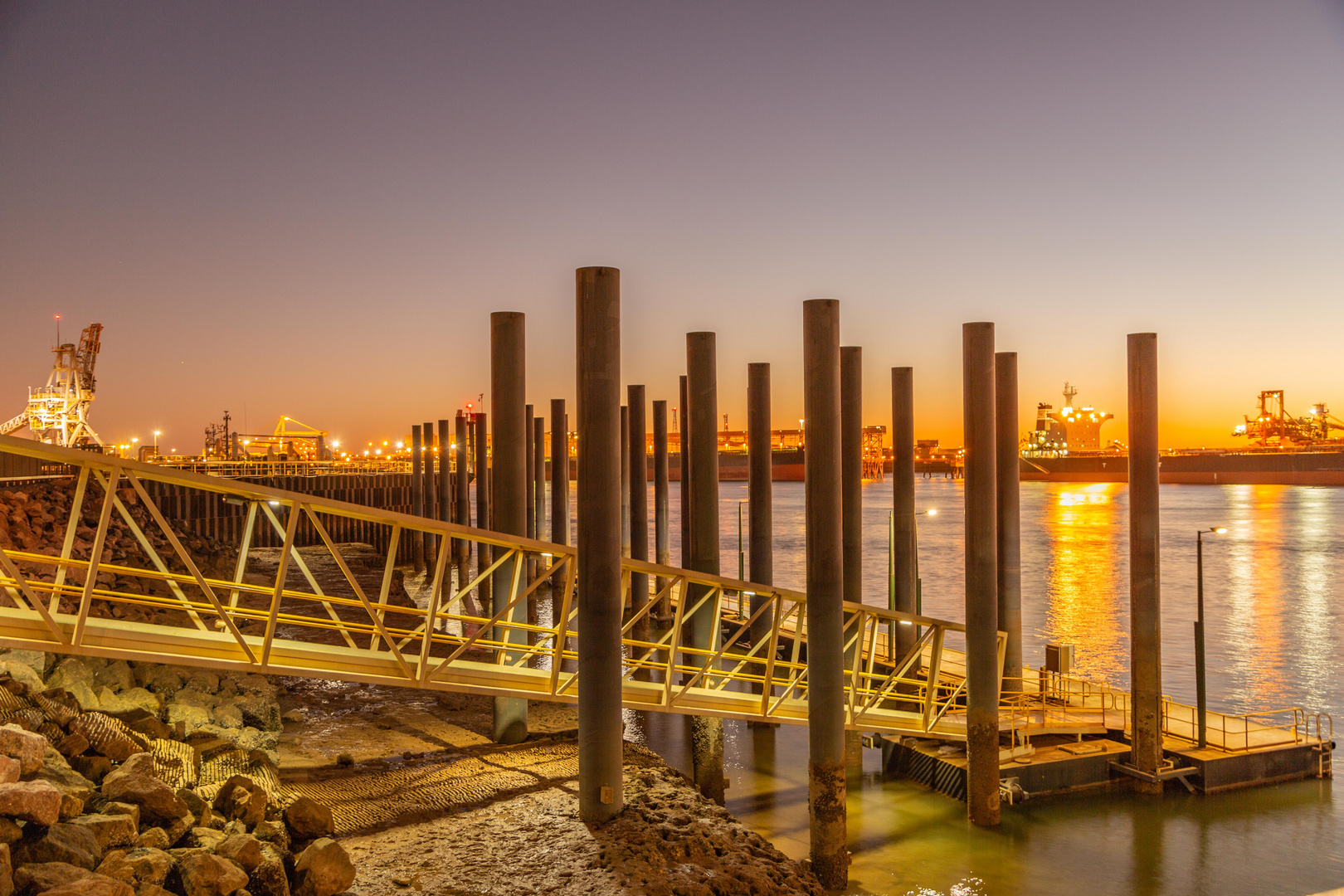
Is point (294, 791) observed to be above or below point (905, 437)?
below

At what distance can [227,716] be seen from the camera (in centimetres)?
1337

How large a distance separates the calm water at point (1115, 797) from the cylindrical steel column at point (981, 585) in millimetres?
939

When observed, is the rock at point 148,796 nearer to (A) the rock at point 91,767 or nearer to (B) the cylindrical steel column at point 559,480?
(A) the rock at point 91,767

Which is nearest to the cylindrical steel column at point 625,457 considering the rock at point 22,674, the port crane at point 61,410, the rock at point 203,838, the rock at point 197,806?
the rock at point 203,838

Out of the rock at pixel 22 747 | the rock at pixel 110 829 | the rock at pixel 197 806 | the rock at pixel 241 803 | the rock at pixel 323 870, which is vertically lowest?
the rock at pixel 323 870

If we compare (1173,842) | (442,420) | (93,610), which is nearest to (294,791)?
(93,610)

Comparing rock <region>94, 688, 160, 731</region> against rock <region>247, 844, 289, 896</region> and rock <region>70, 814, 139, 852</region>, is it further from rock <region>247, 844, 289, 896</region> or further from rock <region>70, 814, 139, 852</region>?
rock <region>247, 844, 289, 896</region>

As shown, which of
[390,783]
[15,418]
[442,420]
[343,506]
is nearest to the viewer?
[343,506]

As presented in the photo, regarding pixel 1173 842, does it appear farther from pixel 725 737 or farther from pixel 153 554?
pixel 153 554

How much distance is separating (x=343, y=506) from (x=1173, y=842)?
13624mm

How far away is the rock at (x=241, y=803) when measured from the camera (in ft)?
31.0

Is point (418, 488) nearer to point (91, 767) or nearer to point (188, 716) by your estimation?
point (188, 716)

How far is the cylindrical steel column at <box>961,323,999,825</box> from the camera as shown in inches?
543

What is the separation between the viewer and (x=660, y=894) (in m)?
8.90
